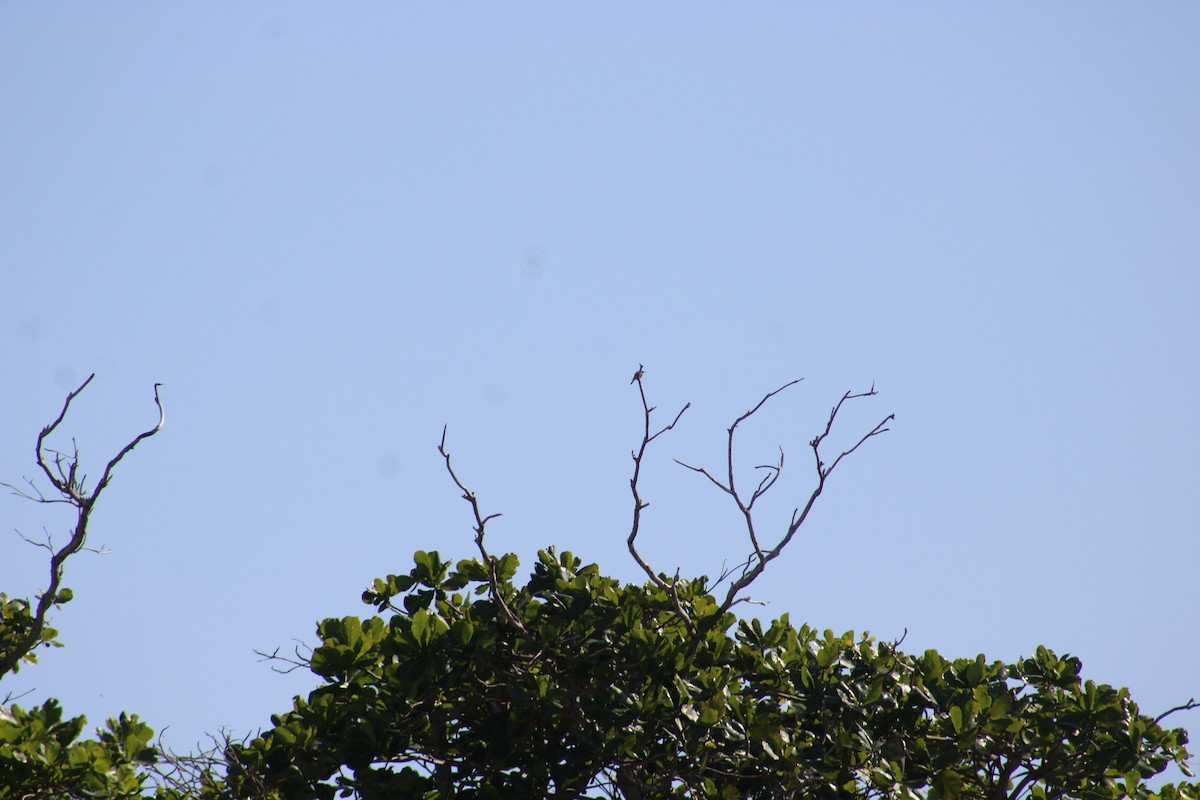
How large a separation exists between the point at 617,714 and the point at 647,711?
166mm

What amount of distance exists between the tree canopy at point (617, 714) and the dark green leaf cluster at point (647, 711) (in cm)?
1

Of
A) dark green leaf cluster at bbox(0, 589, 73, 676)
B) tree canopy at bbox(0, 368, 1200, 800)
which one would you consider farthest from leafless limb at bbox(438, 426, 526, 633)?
dark green leaf cluster at bbox(0, 589, 73, 676)

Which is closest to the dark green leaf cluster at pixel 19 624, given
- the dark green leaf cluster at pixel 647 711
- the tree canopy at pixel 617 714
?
the tree canopy at pixel 617 714

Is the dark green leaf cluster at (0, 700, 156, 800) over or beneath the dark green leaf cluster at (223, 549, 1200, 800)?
beneath

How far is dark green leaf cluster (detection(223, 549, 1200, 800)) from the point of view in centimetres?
622

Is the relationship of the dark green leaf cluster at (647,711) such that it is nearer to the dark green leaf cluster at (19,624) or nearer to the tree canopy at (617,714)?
the tree canopy at (617,714)

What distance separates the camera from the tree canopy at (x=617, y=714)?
6.21m

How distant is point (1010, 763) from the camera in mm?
6680

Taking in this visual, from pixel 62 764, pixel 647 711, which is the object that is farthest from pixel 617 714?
pixel 62 764

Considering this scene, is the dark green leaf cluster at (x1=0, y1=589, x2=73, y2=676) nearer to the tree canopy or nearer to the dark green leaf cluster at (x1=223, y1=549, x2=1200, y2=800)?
the tree canopy

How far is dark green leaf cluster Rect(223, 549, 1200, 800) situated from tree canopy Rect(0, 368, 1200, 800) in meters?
0.01

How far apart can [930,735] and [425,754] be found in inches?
112

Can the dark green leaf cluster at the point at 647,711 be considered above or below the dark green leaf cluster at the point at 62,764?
above

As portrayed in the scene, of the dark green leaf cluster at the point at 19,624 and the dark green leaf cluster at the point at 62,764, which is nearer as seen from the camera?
the dark green leaf cluster at the point at 62,764
